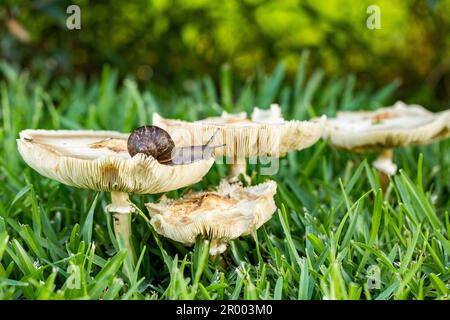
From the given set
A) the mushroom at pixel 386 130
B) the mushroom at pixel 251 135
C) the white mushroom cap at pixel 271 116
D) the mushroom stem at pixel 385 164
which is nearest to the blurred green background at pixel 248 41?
the mushroom at pixel 386 130

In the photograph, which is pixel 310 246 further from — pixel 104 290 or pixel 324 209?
pixel 104 290

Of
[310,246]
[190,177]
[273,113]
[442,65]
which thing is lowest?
[310,246]

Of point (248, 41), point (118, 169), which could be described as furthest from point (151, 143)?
point (248, 41)

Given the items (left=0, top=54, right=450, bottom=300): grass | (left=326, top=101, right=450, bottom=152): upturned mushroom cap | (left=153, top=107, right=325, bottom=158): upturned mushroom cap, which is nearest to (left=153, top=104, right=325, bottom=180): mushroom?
(left=153, top=107, right=325, bottom=158): upturned mushroom cap

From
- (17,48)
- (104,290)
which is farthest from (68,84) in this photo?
(104,290)

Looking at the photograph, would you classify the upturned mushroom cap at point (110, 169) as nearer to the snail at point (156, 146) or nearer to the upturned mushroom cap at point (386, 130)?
the snail at point (156, 146)
